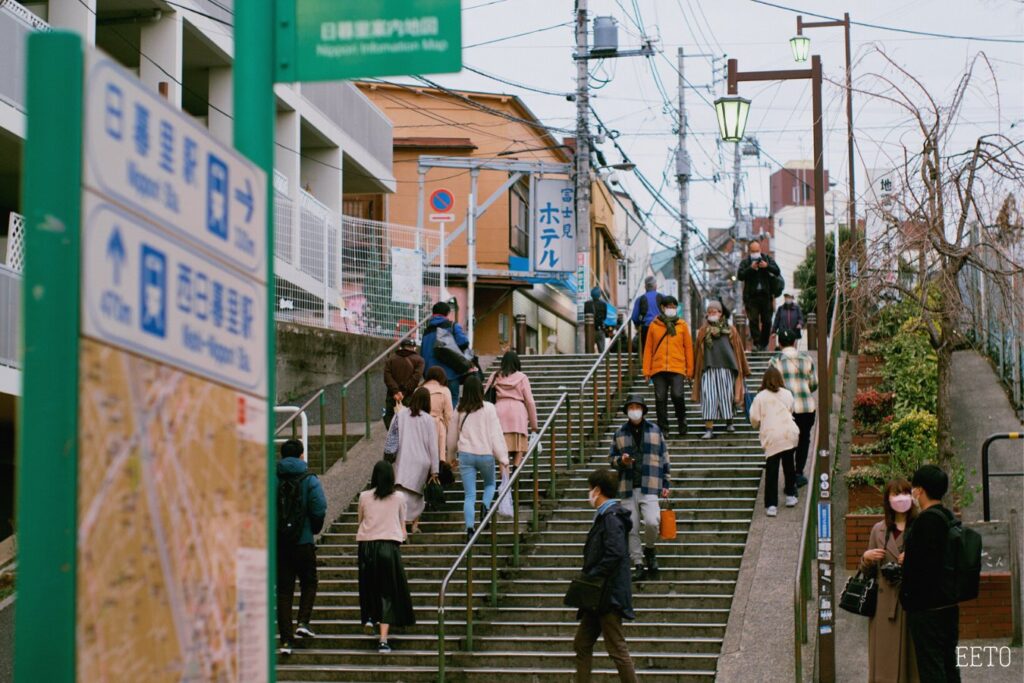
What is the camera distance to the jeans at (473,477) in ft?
44.4

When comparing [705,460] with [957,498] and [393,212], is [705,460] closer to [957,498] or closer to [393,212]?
[957,498]

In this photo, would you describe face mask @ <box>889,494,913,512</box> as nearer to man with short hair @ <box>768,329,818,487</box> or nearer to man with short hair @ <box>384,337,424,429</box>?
man with short hair @ <box>768,329,818,487</box>

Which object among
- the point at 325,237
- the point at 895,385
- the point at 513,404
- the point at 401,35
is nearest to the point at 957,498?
the point at 895,385

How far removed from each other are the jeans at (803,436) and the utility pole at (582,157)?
34.4 ft

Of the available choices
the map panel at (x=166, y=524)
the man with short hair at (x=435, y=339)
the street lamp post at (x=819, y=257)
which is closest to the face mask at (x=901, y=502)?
the street lamp post at (x=819, y=257)

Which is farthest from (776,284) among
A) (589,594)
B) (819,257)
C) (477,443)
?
(589,594)

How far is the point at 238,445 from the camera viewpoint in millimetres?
3861

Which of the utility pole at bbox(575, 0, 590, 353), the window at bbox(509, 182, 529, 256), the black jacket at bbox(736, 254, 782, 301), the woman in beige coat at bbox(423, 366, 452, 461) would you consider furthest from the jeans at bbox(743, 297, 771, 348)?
the window at bbox(509, 182, 529, 256)

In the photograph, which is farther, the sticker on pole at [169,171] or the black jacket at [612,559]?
the black jacket at [612,559]

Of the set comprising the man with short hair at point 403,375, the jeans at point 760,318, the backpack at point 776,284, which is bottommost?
the man with short hair at point 403,375

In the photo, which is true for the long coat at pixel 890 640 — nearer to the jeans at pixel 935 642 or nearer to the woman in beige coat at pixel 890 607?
the woman in beige coat at pixel 890 607

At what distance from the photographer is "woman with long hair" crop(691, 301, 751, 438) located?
1630cm

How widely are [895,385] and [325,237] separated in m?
10.0

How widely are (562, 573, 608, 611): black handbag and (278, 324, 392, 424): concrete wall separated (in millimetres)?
9597
